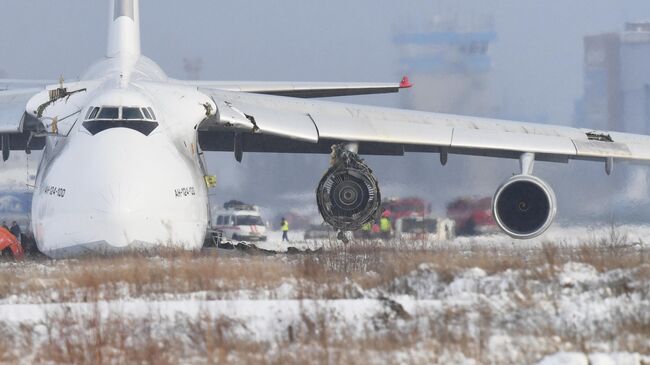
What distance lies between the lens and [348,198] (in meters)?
21.6

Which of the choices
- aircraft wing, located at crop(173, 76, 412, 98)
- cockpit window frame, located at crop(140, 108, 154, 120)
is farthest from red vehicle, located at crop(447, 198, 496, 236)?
cockpit window frame, located at crop(140, 108, 154, 120)

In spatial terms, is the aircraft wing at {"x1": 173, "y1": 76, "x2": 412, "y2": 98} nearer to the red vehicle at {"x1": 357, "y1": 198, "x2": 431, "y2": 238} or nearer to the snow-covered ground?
the red vehicle at {"x1": 357, "y1": 198, "x2": 431, "y2": 238}

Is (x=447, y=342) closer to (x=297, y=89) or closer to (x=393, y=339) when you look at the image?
(x=393, y=339)

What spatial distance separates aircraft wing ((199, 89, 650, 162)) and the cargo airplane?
0.08 ft

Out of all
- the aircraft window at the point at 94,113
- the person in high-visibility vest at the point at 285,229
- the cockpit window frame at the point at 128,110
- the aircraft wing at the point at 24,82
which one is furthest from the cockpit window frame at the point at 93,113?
the person in high-visibility vest at the point at 285,229

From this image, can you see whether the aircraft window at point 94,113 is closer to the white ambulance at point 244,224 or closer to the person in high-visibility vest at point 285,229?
the person in high-visibility vest at point 285,229

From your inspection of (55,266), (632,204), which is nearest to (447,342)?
(55,266)

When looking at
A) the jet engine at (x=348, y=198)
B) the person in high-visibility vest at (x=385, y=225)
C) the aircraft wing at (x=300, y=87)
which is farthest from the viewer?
the person in high-visibility vest at (x=385, y=225)

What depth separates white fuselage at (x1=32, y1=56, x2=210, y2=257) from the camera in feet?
56.2

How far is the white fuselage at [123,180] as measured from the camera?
1714cm

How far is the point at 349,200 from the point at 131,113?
435cm

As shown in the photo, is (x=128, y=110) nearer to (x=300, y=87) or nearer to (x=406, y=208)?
(x=300, y=87)

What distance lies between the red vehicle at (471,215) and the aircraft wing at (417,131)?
247 centimetres

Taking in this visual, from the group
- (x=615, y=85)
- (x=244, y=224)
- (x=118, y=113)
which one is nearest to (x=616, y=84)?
(x=615, y=85)
